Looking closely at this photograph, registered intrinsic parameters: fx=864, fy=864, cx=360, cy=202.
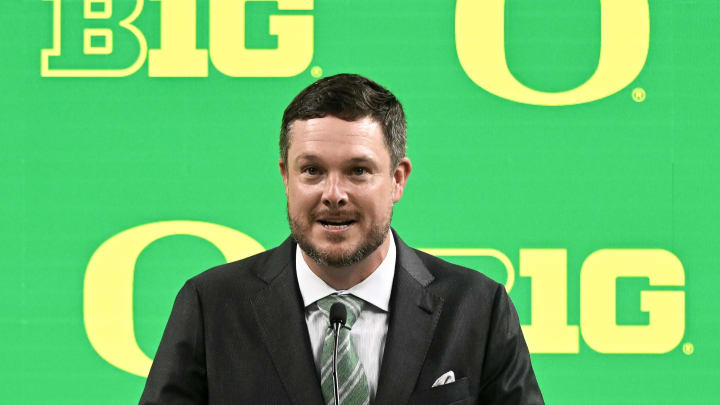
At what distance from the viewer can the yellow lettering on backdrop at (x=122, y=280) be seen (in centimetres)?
337

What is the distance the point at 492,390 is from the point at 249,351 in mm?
643

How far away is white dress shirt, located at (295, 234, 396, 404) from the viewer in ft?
7.37

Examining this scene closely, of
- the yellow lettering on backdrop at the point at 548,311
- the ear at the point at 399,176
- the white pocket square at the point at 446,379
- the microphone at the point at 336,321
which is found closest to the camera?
the microphone at the point at 336,321

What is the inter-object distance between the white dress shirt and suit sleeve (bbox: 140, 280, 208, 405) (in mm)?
290

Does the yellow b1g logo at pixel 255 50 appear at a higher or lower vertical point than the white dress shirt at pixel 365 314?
higher

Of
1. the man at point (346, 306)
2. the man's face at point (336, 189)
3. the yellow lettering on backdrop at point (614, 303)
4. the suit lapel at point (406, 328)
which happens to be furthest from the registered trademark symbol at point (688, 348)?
the man's face at point (336, 189)

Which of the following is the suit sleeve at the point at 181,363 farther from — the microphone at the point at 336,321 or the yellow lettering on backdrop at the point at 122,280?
the yellow lettering on backdrop at the point at 122,280

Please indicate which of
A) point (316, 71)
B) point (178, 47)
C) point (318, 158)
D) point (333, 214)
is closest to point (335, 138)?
point (318, 158)

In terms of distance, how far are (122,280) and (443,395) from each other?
1674mm

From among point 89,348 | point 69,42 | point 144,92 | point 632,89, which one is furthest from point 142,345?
point 632,89

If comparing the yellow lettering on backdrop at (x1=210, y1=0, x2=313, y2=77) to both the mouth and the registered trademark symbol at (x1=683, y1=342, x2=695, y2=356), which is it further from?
the registered trademark symbol at (x1=683, y1=342, x2=695, y2=356)

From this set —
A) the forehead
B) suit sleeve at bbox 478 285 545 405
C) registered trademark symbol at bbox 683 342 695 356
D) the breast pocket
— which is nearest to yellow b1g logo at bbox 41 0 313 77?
the forehead

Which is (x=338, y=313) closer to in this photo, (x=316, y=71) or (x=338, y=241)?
(x=338, y=241)

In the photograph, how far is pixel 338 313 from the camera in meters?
2.10
